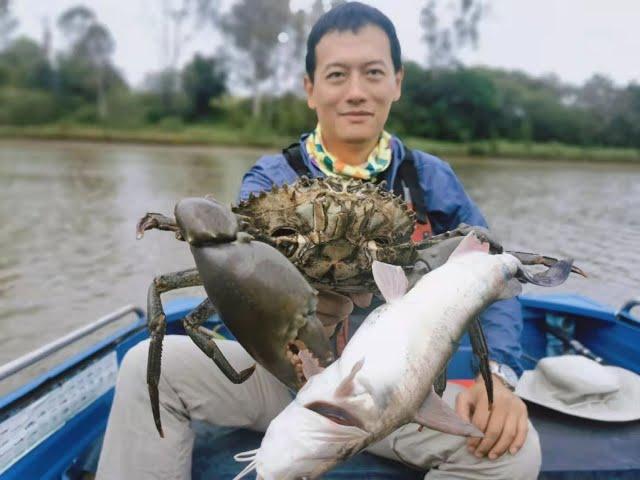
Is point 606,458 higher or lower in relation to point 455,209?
lower

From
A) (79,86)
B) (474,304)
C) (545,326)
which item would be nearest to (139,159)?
(79,86)

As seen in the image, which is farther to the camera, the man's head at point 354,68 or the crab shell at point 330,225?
the man's head at point 354,68

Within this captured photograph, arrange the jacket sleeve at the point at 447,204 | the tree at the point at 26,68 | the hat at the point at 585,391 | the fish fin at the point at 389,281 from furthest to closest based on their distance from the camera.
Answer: the tree at the point at 26,68 < the hat at the point at 585,391 < the jacket sleeve at the point at 447,204 < the fish fin at the point at 389,281

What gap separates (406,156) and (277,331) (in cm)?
217

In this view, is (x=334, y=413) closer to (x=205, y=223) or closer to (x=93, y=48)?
(x=205, y=223)

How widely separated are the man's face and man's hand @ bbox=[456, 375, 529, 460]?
159cm

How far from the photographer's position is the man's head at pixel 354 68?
327 centimetres

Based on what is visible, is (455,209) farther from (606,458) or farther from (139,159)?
(139,159)

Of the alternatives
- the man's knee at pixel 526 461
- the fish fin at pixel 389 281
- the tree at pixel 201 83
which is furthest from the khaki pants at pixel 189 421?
the tree at pixel 201 83

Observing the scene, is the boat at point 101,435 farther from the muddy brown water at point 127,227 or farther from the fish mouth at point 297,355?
the muddy brown water at point 127,227

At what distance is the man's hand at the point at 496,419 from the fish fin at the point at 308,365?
1.14 metres

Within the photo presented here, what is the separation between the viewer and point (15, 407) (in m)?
3.07

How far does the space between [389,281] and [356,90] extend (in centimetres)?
160

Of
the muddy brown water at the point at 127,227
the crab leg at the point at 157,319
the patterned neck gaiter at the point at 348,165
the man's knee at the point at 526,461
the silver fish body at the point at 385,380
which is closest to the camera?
the silver fish body at the point at 385,380
